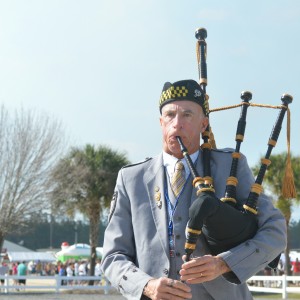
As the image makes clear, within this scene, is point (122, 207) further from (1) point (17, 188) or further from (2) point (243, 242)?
(1) point (17, 188)

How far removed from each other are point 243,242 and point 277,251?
0.52 ft

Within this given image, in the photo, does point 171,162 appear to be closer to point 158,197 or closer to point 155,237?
point 158,197

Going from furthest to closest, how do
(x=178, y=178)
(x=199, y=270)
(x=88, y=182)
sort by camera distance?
(x=88, y=182) → (x=178, y=178) → (x=199, y=270)

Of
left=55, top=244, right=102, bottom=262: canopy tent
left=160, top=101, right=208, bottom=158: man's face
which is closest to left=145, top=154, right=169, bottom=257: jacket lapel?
left=160, top=101, right=208, bottom=158: man's face

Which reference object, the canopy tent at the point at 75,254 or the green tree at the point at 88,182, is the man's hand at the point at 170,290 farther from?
the canopy tent at the point at 75,254

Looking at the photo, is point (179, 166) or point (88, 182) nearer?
point (179, 166)

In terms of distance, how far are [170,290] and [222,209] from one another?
0.38m

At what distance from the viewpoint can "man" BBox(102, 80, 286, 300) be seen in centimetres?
298

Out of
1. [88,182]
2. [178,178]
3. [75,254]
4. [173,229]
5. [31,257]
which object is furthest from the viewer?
[31,257]

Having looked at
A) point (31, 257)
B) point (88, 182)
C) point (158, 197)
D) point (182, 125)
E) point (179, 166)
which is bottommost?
point (158, 197)

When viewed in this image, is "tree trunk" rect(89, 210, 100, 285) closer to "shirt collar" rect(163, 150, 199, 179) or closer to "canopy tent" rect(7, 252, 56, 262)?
"canopy tent" rect(7, 252, 56, 262)

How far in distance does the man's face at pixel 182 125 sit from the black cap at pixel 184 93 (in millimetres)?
23

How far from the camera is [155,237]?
10.6 feet

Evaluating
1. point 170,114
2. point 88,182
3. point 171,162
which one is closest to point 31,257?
point 88,182
